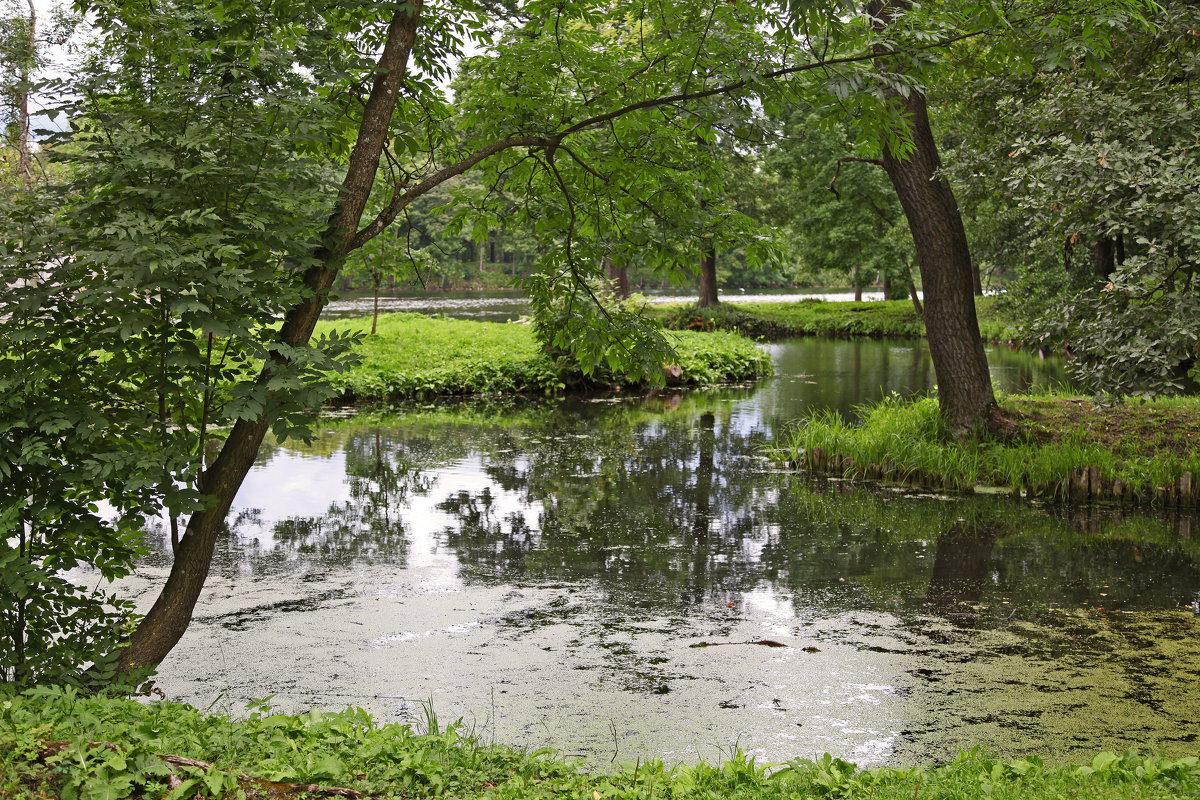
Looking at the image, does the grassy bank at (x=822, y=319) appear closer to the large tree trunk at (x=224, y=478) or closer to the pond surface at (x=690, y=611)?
the pond surface at (x=690, y=611)

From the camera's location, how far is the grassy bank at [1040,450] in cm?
1002

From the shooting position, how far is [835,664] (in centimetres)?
570

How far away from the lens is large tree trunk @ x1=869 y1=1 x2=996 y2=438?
1105 cm

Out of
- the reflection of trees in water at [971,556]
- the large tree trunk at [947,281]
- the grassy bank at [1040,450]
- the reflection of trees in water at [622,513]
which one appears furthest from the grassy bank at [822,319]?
the reflection of trees in water at [971,556]

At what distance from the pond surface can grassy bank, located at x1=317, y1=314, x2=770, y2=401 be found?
16.6 ft

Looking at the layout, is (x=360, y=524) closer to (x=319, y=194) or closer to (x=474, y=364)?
(x=319, y=194)

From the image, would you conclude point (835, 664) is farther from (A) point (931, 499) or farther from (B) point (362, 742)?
(A) point (931, 499)

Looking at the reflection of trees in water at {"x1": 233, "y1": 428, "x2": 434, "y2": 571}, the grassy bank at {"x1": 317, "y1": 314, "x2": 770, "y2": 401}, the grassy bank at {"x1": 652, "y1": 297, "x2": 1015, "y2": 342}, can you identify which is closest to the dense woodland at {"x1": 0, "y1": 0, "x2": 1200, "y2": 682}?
the reflection of trees in water at {"x1": 233, "y1": 428, "x2": 434, "y2": 571}

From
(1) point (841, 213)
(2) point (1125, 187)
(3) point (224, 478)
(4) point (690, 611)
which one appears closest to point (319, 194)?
(3) point (224, 478)

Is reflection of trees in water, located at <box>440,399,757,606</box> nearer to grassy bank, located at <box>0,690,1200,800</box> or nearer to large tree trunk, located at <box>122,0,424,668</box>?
grassy bank, located at <box>0,690,1200,800</box>

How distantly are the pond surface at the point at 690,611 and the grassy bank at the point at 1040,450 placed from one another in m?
0.50

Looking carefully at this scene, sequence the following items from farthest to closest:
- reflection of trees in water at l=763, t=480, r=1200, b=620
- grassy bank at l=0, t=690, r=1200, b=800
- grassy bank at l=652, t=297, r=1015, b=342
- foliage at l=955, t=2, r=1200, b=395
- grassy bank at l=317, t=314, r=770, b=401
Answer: grassy bank at l=652, t=297, r=1015, b=342 < grassy bank at l=317, t=314, r=770, b=401 < foliage at l=955, t=2, r=1200, b=395 < reflection of trees in water at l=763, t=480, r=1200, b=620 < grassy bank at l=0, t=690, r=1200, b=800

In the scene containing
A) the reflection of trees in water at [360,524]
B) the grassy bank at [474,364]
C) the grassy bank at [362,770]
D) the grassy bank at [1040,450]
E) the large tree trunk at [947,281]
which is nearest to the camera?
the grassy bank at [362,770]

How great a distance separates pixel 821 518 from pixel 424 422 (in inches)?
300
